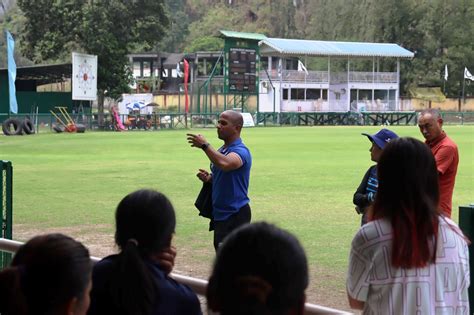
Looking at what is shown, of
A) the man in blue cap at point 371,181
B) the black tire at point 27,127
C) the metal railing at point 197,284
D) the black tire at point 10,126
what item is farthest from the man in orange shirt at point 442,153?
the black tire at point 27,127

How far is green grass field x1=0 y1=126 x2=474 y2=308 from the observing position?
34.1 ft

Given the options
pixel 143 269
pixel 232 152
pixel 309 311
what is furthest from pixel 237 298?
pixel 232 152

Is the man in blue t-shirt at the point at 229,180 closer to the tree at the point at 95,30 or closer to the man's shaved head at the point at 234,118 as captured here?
the man's shaved head at the point at 234,118

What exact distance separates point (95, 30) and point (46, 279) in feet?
189

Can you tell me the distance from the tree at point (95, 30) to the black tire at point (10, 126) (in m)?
15.9

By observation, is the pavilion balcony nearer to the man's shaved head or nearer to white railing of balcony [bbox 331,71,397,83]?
white railing of balcony [bbox 331,71,397,83]

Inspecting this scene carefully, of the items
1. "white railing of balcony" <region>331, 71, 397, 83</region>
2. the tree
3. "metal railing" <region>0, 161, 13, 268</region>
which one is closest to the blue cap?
"metal railing" <region>0, 161, 13, 268</region>

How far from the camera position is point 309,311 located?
9.70 feet

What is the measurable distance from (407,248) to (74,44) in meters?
61.0

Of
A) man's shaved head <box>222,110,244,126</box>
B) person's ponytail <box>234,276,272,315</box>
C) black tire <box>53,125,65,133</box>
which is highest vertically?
man's shaved head <box>222,110,244,126</box>

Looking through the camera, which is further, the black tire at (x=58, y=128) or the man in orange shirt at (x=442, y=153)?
the black tire at (x=58, y=128)

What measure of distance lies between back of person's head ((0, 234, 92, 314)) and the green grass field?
17.0 feet

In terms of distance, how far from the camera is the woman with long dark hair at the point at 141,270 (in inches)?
107

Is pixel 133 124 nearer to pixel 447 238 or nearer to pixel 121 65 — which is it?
pixel 121 65
